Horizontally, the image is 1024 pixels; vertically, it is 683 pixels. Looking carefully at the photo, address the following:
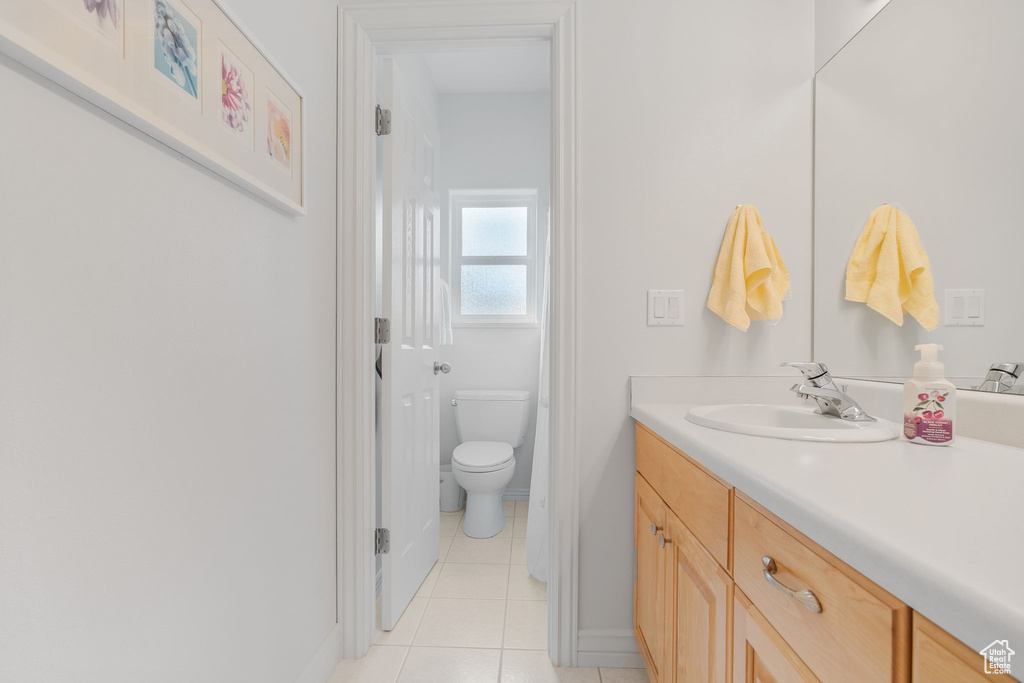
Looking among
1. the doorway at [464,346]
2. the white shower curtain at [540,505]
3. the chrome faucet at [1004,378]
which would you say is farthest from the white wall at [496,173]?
the chrome faucet at [1004,378]

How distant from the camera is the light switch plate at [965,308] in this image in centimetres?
97

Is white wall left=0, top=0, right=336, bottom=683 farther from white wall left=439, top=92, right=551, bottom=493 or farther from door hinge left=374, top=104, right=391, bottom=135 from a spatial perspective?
white wall left=439, top=92, right=551, bottom=493

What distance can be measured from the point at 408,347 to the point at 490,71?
188 cm

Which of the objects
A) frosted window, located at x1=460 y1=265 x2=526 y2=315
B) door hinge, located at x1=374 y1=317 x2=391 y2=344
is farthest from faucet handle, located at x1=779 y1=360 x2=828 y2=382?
frosted window, located at x1=460 y1=265 x2=526 y2=315

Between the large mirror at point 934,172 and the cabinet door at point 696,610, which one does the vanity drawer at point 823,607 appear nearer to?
the cabinet door at point 696,610

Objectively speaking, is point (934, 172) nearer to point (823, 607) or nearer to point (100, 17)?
point (823, 607)

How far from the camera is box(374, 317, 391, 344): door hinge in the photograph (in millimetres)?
1571

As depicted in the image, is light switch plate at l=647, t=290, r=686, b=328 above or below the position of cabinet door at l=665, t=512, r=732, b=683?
above

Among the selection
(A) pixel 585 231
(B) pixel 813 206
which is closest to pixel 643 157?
(A) pixel 585 231

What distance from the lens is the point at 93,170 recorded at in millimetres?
638

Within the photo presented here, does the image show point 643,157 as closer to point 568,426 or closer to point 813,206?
point 813,206

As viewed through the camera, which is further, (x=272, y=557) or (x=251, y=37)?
(x=272, y=557)

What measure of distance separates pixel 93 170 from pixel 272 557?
2.87 feet

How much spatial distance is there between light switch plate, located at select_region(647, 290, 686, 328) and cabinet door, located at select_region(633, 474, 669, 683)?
19.2 inches
